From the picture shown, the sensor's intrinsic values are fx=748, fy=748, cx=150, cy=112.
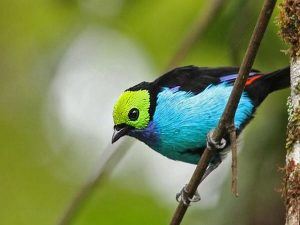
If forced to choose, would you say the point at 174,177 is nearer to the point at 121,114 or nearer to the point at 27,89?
the point at 27,89

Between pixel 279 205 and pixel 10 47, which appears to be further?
pixel 10 47

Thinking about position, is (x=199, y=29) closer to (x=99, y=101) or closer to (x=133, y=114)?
(x=133, y=114)

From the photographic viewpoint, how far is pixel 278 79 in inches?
173

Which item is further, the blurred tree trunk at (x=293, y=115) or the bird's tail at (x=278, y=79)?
the bird's tail at (x=278, y=79)

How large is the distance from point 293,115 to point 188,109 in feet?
4.57

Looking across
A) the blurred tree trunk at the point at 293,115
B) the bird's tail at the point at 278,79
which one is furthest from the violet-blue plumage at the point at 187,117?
the blurred tree trunk at the point at 293,115

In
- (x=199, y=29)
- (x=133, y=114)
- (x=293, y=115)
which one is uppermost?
(x=199, y=29)

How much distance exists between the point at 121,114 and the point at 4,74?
5.38 metres

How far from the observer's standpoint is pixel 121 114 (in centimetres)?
442

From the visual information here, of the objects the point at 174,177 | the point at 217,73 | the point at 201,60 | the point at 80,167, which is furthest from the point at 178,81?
the point at 80,167

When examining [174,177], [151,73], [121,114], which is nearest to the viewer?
[121,114]

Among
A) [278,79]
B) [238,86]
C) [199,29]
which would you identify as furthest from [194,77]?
[238,86]

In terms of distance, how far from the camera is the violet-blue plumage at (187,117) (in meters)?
4.32

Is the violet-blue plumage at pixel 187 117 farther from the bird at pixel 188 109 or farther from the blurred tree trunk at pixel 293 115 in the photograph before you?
the blurred tree trunk at pixel 293 115
